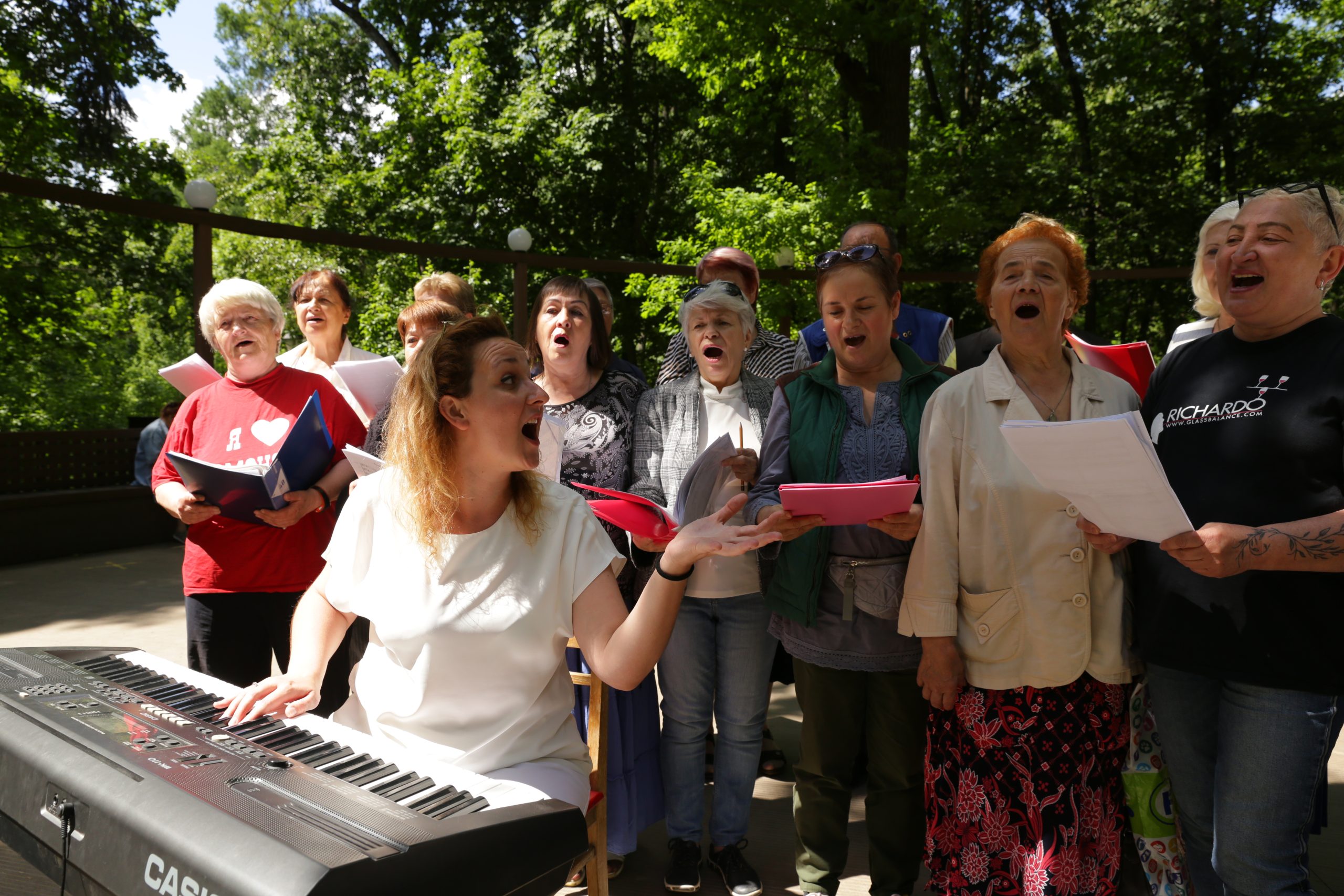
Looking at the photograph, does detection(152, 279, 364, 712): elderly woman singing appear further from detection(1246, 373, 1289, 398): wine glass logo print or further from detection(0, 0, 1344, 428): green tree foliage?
detection(0, 0, 1344, 428): green tree foliage

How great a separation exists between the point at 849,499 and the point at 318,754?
120 centimetres

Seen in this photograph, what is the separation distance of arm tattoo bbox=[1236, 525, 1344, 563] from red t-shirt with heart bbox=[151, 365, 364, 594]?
8.67 ft

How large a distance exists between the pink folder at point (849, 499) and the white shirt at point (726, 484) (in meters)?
0.59

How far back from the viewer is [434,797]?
155cm

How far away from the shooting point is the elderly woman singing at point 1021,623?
2209mm

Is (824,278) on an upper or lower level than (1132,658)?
upper

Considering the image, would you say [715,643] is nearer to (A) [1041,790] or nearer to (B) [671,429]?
(B) [671,429]

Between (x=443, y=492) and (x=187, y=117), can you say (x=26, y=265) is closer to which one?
(x=443, y=492)

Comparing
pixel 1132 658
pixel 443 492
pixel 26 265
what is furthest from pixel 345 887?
pixel 26 265

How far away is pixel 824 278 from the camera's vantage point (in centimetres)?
268

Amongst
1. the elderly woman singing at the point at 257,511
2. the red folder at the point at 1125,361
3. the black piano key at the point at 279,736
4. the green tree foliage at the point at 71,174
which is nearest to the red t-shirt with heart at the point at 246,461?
the elderly woman singing at the point at 257,511

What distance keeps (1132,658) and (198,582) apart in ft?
9.52

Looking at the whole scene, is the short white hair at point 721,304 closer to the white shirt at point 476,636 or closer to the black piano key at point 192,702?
the white shirt at point 476,636

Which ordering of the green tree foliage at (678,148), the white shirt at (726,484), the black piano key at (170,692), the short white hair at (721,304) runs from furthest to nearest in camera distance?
1. the green tree foliage at (678,148)
2. the short white hair at (721,304)
3. the white shirt at (726,484)
4. the black piano key at (170,692)
